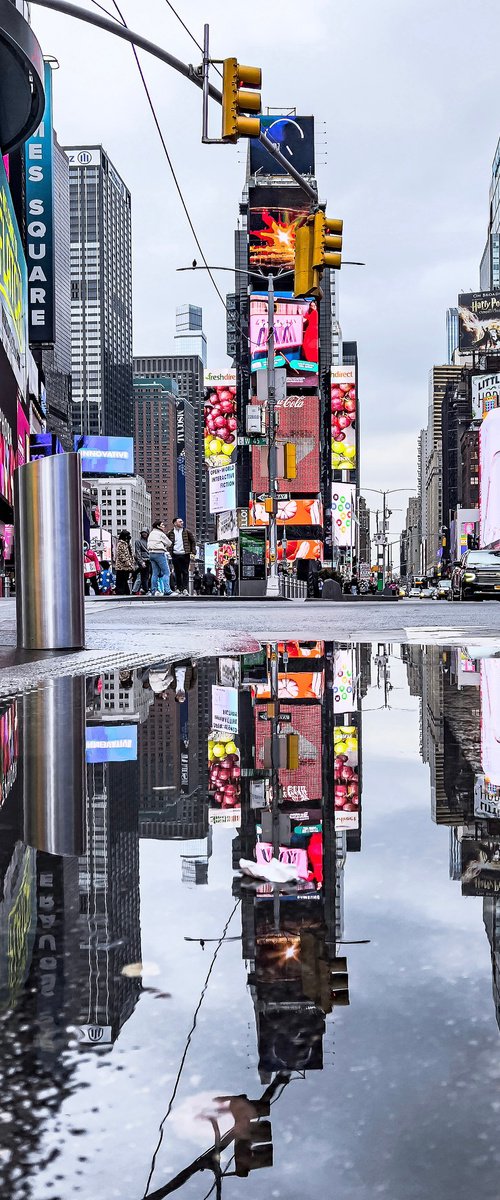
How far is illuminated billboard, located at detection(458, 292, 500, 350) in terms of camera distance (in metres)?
128

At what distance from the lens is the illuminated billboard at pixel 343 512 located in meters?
92.8

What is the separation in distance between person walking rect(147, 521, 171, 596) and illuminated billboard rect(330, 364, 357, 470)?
60788mm

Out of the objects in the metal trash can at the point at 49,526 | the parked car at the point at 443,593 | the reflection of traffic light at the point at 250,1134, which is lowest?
the parked car at the point at 443,593

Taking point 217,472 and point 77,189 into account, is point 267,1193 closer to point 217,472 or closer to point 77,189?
point 217,472

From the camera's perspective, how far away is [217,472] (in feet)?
279

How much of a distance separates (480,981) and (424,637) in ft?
24.9

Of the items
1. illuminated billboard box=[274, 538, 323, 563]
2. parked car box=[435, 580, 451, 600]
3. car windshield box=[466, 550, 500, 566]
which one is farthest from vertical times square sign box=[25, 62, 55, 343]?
car windshield box=[466, 550, 500, 566]

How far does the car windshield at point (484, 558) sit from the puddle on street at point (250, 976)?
90.7 ft

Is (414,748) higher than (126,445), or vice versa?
(126,445)

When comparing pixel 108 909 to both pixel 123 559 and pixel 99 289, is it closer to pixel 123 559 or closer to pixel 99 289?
pixel 123 559

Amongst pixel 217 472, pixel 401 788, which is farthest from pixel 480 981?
pixel 217 472

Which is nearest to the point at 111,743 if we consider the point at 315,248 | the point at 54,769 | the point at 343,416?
the point at 54,769

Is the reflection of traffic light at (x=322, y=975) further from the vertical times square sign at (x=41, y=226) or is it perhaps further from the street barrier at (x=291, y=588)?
the vertical times square sign at (x=41, y=226)

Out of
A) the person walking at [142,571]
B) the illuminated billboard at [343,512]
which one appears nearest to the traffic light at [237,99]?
the person walking at [142,571]
